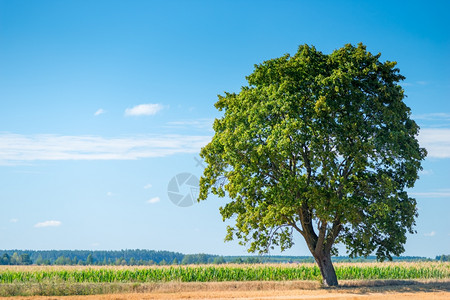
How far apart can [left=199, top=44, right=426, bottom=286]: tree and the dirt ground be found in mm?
2313

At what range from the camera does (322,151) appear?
1178 inches

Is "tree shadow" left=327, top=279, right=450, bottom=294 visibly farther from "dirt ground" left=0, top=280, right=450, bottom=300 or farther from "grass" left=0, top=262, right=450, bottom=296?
"grass" left=0, top=262, right=450, bottom=296

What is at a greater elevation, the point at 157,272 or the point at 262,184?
the point at 262,184

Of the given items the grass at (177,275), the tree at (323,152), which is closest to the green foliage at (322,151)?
the tree at (323,152)

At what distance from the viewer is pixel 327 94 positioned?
30531mm

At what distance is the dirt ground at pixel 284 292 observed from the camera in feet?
89.5

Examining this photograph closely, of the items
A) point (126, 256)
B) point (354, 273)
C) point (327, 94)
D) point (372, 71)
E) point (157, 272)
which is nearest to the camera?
point (327, 94)

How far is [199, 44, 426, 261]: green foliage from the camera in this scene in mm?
30078

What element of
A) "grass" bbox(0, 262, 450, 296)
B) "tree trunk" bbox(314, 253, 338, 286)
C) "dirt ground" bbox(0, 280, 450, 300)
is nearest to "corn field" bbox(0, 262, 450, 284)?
"grass" bbox(0, 262, 450, 296)

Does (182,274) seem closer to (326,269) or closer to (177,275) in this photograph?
(177,275)

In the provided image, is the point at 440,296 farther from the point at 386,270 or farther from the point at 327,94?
the point at 386,270

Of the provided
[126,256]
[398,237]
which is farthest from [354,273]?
[126,256]

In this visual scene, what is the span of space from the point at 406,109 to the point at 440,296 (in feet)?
39.2

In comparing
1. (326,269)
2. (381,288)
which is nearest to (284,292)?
(326,269)
